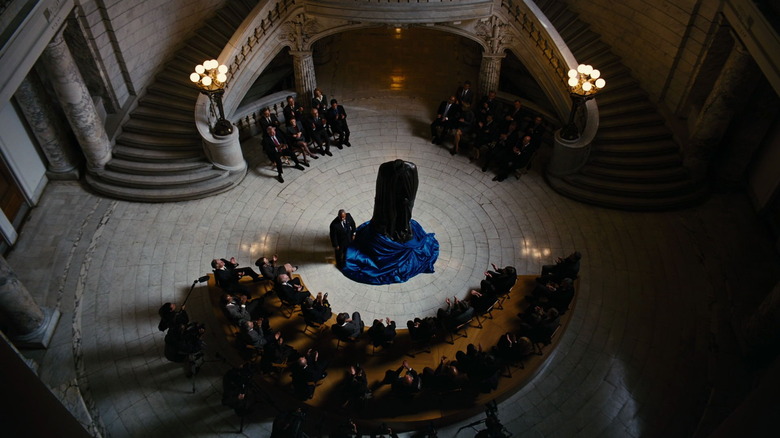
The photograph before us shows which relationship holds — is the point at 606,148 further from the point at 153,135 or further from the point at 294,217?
the point at 153,135

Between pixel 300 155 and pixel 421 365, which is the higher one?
pixel 300 155

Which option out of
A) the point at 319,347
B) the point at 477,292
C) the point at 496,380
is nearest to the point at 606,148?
the point at 477,292

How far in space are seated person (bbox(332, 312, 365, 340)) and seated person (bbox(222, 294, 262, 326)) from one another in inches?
65.1

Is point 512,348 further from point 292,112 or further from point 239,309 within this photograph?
point 292,112

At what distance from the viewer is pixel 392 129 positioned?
15789 millimetres

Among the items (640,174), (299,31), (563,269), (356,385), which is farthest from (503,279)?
(299,31)

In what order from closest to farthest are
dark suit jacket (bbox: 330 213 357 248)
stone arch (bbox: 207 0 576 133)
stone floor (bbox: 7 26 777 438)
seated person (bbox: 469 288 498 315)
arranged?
stone floor (bbox: 7 26 777 438)
seated person (bbox: 469 288 498 315)
dark suit jacket (bbox: 330 213 357 248)
stone arch (bbox: 207 0 576 133)

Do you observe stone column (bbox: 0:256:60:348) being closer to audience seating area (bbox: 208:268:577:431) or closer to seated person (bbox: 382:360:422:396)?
audience seating area (bbox: 208:268:577:431)

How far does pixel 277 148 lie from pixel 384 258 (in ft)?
14.2

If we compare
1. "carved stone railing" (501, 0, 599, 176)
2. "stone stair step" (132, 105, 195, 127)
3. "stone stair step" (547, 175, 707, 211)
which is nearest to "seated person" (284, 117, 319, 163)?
"stone stair step" (132, 105, 195, 127)

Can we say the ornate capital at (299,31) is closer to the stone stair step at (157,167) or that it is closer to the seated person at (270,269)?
the stone stair step at (157,167)

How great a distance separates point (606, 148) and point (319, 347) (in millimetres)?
8754

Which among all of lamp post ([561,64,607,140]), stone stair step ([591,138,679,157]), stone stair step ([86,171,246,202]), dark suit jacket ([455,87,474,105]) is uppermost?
lamp post ([561,64,607,140])

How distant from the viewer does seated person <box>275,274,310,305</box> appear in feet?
34.6
